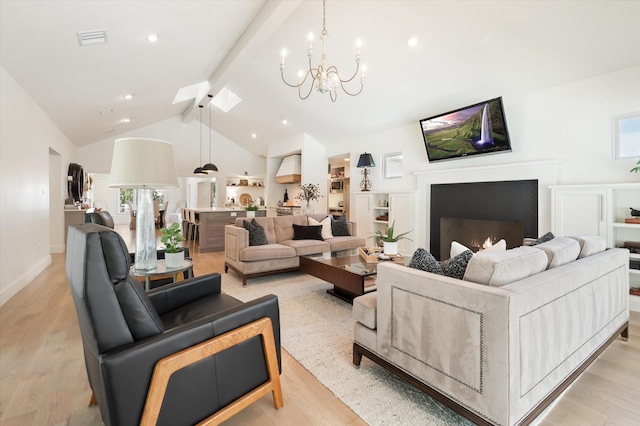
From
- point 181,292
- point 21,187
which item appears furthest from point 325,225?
point 21,187

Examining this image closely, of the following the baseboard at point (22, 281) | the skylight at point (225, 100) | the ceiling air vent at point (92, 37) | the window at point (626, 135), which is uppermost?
the skylight at point (225, 100)

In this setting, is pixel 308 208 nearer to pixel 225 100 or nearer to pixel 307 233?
pixel 307 233

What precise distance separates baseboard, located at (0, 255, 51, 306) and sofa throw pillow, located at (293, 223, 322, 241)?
136 inches

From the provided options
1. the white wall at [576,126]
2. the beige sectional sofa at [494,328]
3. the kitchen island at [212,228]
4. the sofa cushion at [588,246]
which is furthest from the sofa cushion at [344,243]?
the sofa cushion at [588,246]

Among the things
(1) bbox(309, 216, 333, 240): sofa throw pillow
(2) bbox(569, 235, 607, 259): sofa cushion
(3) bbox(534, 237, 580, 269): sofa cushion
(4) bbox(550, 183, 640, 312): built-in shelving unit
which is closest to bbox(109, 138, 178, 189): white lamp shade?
(3) bbox(534, 237, 580, 269): sofa cushion

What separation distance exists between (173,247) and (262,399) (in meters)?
1.39

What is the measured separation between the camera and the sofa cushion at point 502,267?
140cm

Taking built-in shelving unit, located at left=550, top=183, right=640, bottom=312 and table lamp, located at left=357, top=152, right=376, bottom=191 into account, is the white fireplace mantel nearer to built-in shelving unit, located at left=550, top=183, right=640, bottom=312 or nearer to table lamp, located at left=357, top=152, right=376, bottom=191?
built-in shelving unit, located at left=550, top=183, right=640, bottom=312

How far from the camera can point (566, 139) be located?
3.57 meters

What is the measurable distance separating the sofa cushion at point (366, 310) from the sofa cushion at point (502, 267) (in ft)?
2.05

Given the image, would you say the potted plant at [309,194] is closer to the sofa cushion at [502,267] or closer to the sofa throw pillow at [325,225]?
the sofa throw pillow at [325,225]

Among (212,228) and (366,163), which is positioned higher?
(366,163)

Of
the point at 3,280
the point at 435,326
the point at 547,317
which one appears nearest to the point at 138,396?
the point at 435,326

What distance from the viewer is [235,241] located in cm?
410
